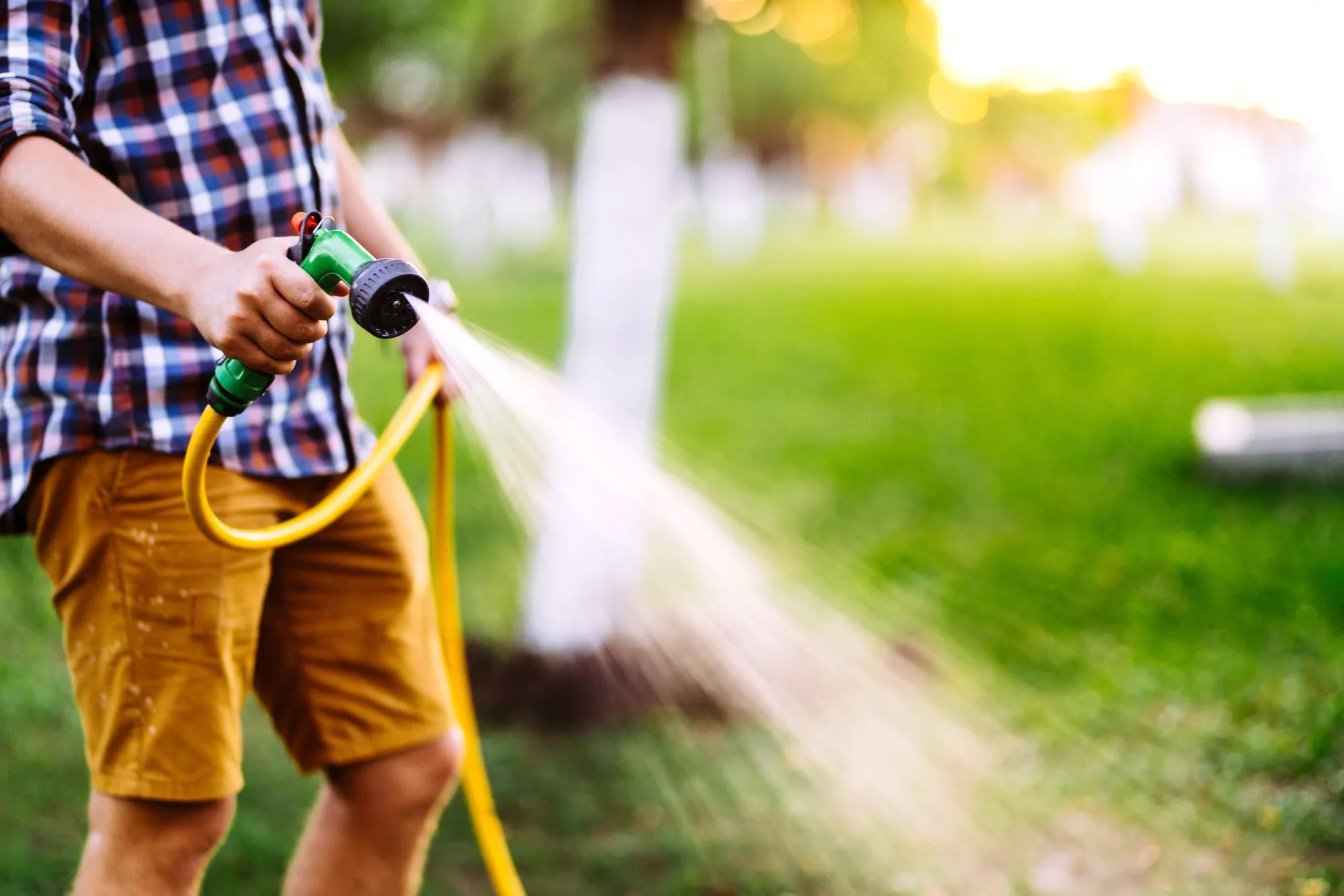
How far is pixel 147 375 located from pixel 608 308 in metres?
2.57

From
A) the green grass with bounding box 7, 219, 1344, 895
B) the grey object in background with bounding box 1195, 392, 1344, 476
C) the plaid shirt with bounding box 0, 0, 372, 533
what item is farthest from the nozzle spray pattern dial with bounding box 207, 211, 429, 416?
the grey object in background with bounding box 1195, 392, 1344, 476

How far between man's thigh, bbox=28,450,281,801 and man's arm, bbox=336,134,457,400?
0.63m

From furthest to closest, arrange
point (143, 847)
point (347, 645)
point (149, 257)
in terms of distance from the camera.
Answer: point (347, 645) < point (143, 847) < point (149, 257)

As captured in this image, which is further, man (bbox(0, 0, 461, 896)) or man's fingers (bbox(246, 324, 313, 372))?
man (bbox(0, 0, 461, 896))

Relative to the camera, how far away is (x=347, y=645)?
196 cm

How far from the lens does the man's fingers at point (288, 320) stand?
4.62 ft

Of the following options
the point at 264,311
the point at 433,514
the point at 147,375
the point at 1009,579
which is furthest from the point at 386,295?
the point at 1009,579

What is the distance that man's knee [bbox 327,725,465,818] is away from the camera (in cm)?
200

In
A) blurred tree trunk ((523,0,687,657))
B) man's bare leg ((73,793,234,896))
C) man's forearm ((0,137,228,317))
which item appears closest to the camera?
Result: man's forearm ((0,137,228,317))

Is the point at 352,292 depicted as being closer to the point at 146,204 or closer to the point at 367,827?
the point at 146,204

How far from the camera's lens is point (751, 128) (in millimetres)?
47438

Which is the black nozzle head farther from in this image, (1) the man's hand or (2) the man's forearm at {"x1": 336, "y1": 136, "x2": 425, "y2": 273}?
(2) the man's forearm at {"x1": 336, "y1": 136, "x2": 425, "y2": 273}

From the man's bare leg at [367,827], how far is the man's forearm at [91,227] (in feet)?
2.75

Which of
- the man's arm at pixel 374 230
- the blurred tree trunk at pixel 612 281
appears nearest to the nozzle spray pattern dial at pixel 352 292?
the man's arm at pixel 374 230
